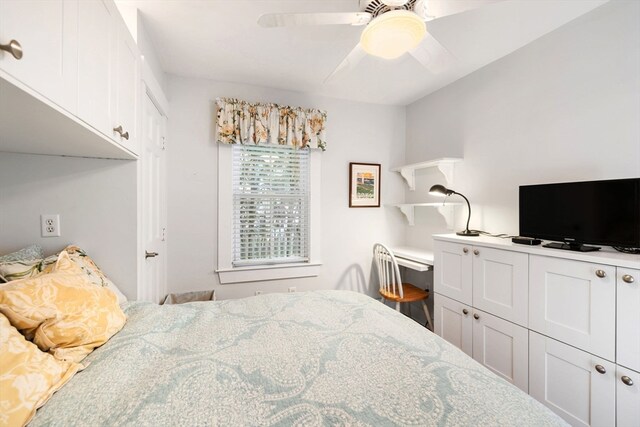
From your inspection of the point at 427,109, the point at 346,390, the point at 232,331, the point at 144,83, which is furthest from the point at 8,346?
the point at 427,109

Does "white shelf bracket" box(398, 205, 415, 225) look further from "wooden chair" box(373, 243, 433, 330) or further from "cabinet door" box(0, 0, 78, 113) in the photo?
"cabinet door" box(0, 0, 78, 113)

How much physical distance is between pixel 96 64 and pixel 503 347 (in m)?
2.68

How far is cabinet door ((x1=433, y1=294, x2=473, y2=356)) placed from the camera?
193cm

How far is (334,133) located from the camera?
2926 mm

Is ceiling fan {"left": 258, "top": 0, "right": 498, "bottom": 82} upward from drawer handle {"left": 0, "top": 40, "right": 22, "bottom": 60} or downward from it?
upward

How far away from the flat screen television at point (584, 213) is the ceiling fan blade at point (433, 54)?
1.00 meters

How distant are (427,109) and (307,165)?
4.94 feet

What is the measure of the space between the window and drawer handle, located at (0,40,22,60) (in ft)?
6.30

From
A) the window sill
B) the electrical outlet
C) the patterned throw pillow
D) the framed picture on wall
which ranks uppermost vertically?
the framed picture on wall

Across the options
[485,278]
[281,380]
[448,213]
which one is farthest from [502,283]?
[281,380]

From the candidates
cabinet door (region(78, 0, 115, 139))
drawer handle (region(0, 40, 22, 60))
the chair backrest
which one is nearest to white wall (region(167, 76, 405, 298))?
the chair backrest

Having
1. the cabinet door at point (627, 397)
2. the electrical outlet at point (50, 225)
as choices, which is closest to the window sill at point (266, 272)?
the electrical outlet at point (50, 225)

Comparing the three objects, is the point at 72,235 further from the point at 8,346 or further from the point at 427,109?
the point at 427,109

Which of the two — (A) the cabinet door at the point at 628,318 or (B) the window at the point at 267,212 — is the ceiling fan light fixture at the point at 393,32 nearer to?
(A) the cabinet door at the point at 628,318
